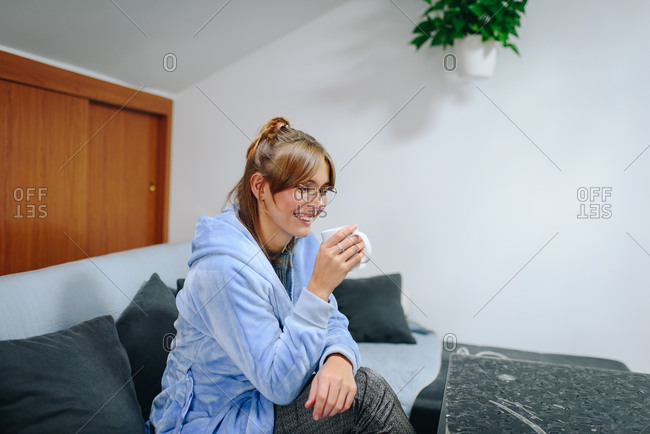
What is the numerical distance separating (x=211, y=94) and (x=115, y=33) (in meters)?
0.80

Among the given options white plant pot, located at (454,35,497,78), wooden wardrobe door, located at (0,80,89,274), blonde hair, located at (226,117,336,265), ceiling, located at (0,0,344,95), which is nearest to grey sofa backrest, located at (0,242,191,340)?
wooden wardrobe door, located at (0,80,89,274)

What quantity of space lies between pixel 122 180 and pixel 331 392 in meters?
1.95

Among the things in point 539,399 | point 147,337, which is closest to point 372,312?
point 147,337

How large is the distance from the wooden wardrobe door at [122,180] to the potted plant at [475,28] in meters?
1.53

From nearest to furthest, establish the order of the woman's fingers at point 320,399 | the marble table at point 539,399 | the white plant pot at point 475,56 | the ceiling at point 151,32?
the marble table at point 539,399, the woman's fingers at point 320,399, the ceiling at point 151,32, the white plant pot at point 475,56

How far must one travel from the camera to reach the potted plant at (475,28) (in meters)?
2.13

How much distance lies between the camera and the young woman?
0.99 meters

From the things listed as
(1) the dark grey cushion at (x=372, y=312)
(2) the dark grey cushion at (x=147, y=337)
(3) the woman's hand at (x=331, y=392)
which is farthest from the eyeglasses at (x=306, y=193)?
(1) the dark grey cushion at (x=372, y=312)

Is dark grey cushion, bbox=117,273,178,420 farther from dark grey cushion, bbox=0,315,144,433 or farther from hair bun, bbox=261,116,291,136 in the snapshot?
hair bun, bbox=261,116,291,136

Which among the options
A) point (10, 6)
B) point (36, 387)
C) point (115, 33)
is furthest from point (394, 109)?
point (36, 387)

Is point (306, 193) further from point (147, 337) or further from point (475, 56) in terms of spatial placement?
point (475, 56)

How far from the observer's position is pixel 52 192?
2045 mm

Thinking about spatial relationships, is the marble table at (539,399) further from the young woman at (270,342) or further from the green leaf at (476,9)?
the green leaf at (476,9)

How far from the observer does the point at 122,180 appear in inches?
99.0
